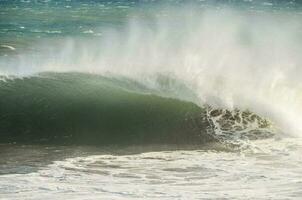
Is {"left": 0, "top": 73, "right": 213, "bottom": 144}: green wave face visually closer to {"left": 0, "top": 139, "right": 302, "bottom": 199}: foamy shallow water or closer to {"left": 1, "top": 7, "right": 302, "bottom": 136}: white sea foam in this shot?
{"left": 1, "top": 7, "right": 302, "bottom": 136}: white sea foam

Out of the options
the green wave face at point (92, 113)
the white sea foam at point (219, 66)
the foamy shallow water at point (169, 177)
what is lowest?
the foamy shallow water at point (169, 177)

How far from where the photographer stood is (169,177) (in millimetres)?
9094

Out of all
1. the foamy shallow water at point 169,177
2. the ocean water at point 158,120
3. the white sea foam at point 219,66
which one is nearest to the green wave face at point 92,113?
the ocean water at point 158,120

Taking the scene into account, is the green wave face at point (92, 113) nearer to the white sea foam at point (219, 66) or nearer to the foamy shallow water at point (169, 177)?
the white sea foam at point (219, 66)

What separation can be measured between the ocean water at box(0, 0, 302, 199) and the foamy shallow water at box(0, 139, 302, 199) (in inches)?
0.6

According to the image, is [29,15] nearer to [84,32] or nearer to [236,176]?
[84,32]

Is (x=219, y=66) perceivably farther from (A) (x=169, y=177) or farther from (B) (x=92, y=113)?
(A) (x=169, y=177)

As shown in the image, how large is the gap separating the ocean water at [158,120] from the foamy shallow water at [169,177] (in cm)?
2

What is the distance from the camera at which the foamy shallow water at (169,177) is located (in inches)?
320

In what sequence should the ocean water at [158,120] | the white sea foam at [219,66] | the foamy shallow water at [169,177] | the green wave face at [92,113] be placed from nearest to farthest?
Result: the foamy shallow water at [169,177] → the ocean water at [158,120] → the green wave face at [92,113] → the white sea foam at [219,66]

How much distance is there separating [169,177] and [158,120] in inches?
166

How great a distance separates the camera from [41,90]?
14.2 m

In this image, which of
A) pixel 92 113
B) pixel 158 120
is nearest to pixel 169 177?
pixel 158 120

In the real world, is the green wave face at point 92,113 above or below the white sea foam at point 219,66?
below
